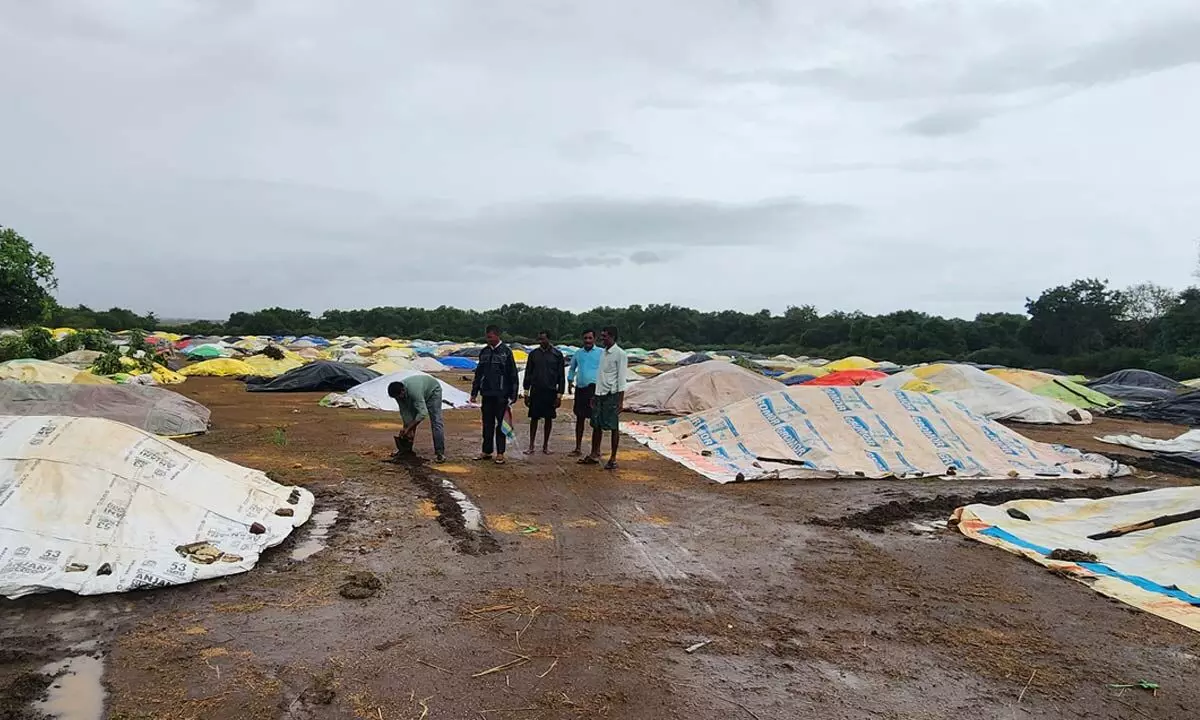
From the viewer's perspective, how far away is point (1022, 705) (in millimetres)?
2973

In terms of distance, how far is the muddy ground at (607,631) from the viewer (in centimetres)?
288

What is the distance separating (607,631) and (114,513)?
3024 mm

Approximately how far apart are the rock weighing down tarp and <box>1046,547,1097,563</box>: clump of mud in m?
9.93

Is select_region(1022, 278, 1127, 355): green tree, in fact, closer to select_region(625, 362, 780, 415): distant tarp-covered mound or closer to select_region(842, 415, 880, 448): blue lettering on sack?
select_region(625, 362, 780, 415): distant tarp-covered mound

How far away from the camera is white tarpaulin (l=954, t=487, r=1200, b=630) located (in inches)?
169

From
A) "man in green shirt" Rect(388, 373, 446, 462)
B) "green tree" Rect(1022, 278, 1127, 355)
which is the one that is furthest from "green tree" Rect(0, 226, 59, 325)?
"green tree" Rect(1022, 278, 1127, 355)

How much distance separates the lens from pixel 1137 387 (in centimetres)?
2130

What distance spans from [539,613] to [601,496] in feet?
9.57

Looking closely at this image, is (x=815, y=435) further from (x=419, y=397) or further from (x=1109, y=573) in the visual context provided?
(x=419, y=397)

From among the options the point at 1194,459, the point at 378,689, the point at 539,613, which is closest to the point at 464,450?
the point at 539,613

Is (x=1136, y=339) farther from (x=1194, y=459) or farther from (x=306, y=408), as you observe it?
(x=306, y=408)

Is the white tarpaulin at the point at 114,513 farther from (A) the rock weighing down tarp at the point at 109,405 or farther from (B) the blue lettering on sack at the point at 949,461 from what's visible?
(B) the blue lettering on sack at the point at 949,461

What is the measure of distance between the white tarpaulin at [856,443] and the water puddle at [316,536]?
4.00 m

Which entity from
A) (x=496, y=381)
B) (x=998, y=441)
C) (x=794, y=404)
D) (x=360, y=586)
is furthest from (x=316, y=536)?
(x=998, y=441)
